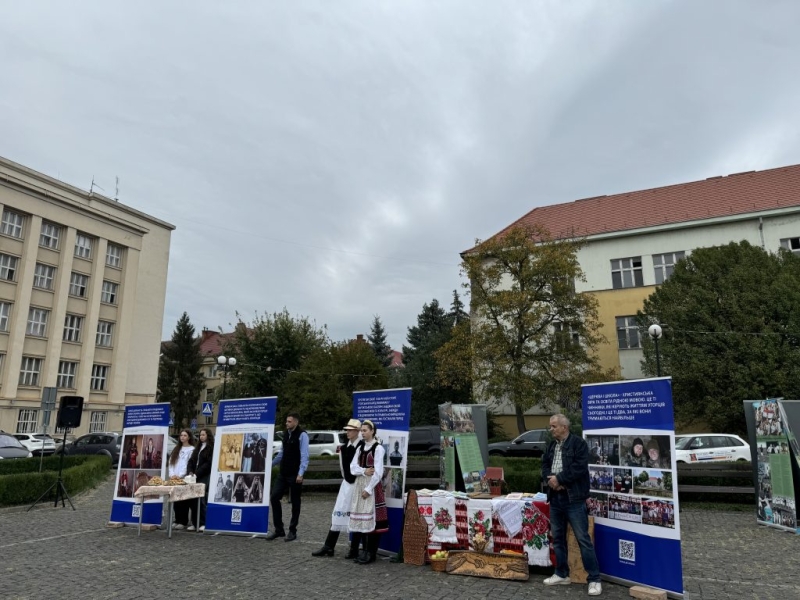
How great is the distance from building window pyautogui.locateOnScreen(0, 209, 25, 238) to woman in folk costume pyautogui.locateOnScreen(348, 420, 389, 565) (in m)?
38.7

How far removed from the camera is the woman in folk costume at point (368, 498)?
7867 mm

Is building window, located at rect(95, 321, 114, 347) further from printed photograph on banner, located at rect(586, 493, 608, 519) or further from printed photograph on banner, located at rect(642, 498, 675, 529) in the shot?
printed photograph on banner, located at rect(642, 498, 675, 529)

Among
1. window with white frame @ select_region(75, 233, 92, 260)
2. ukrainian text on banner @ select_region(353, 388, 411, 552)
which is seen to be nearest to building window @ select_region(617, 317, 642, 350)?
ukrainian text on banner @ select_region(353, 388, 411, 552)

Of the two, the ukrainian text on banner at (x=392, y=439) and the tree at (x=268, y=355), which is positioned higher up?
the tree at (x=268, y=355)

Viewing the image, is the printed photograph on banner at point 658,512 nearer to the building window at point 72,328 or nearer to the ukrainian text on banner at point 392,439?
the ukrainian text on banner at point 392,439

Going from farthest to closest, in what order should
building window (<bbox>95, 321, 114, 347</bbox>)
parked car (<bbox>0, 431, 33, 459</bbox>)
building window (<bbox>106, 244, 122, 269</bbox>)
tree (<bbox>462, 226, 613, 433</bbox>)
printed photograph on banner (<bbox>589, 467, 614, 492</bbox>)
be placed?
building window (<bbox>106, 244, 122, 269</bbox>) < building window (<bbox>95, 321, 114, 347</bbox>) < tree (<bbox>462, 226, 613, 433</bbox>) < parked car (<bbox>0, 431, 33, 459</bbox>) < printed photograph on banner (<bbox>589, 467, 614, 492</bbox>)

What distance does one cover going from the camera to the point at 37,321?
127 ft

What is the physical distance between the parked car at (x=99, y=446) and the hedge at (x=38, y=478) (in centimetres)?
525

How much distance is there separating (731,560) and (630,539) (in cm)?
264

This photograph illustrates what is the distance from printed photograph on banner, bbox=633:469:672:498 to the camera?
253 inches

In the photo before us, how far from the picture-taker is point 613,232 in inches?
1361

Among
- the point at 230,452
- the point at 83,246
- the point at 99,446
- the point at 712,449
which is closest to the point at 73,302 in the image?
the point at 83,246

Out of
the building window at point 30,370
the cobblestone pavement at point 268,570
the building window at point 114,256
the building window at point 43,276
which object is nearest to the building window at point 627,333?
the cobblestone pavement at point 268,570

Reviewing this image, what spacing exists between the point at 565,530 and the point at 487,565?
1100 millimetres
